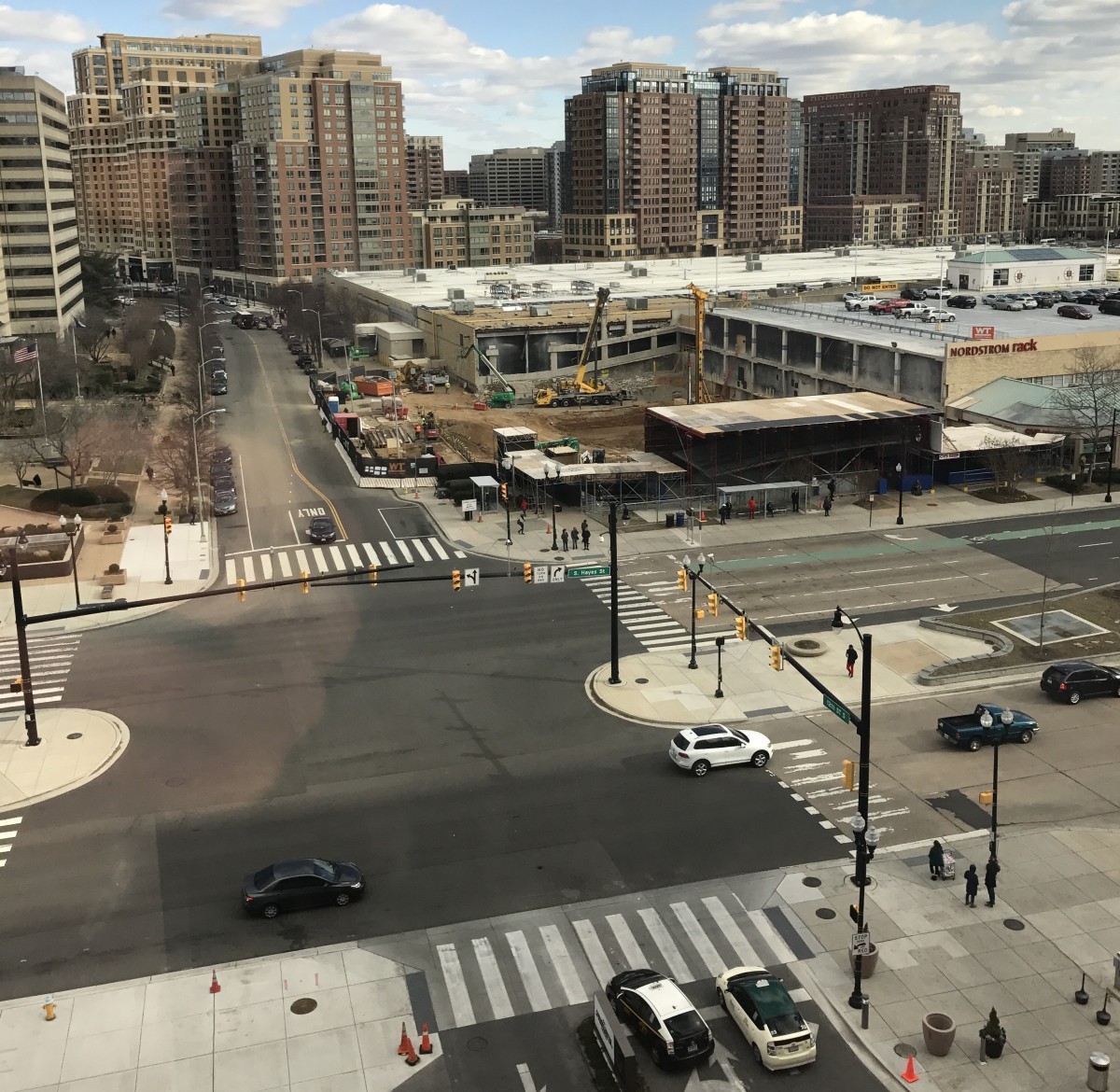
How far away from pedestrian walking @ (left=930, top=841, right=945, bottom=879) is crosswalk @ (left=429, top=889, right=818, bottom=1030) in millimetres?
4178

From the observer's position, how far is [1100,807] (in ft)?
111

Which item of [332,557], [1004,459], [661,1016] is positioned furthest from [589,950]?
[1004,459]

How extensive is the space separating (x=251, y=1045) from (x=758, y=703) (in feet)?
71.9

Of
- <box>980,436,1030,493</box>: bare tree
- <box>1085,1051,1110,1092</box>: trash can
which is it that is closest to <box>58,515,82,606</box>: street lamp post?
<box>1085,1051,1110,1092</box>: trash can

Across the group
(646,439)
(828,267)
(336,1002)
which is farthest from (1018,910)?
(828,267)

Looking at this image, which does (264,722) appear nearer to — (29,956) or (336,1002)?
(29,956)

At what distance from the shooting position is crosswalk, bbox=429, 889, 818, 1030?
84.5 ft

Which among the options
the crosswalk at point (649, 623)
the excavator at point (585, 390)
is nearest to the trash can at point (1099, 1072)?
the crosswalk at point (649, 623)

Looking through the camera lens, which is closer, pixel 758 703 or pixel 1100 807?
pixel 1100 807

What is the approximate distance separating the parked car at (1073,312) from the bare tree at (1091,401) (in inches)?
613

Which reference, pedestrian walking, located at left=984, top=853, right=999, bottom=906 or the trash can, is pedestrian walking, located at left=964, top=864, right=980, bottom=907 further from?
the trash can

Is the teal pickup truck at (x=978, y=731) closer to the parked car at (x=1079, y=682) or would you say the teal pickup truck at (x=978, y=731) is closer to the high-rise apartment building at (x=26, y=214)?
the parked car at (x=1079, y=682)

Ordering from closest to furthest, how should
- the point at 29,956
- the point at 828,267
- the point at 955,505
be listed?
the point at 29,956 < the point at 955,505 < the point at 828,267

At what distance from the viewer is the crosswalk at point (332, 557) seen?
59719 millimetres
